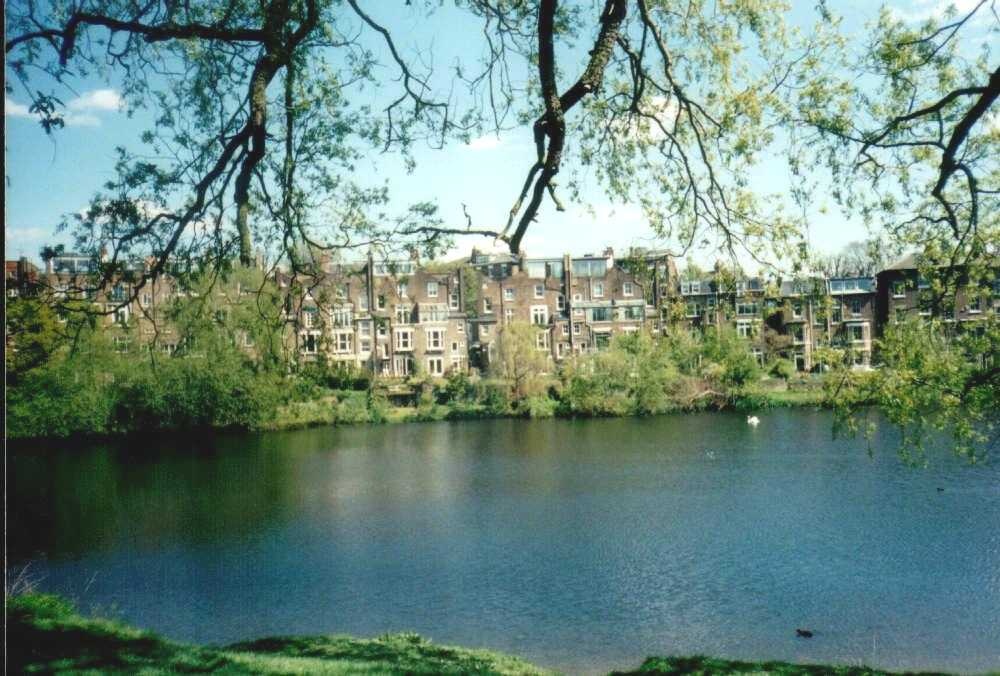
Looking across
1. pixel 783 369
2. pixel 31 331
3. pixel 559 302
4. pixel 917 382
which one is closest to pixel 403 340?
pixel 559 302

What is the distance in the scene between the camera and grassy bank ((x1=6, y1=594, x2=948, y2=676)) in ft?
22.4

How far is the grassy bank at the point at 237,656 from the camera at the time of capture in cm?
682

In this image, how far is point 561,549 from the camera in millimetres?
19266

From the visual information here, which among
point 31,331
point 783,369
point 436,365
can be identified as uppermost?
point 31,331

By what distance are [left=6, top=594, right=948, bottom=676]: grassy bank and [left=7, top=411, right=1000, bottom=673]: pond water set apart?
3320 mm

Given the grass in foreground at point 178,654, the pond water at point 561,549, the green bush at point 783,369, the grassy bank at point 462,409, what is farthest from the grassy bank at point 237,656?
the green bush at point 783,369

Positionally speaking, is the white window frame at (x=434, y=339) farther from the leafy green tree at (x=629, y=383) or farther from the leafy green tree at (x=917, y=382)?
the leafy green tree at (x=917, y=382)

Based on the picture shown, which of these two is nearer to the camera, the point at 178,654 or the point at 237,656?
the point at 178,654

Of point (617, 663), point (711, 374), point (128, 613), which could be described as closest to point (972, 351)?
point (617, 663)

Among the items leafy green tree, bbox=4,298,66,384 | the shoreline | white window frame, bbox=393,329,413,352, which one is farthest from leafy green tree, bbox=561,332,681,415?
leafy green tree, bbox=4,298,66,384

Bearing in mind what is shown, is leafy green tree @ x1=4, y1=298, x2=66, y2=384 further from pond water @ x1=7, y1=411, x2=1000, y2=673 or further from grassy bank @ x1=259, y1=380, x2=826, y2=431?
grassy bank @ x1=259, y1=380, x2=826, y2=431

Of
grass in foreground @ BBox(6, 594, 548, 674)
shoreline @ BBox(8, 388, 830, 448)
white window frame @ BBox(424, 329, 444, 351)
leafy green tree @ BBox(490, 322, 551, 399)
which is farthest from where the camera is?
white window frame @ BBox(424, 329, 444, 351)

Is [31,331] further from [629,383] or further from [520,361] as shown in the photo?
[629,383]

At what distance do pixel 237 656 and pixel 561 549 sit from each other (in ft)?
40.2
